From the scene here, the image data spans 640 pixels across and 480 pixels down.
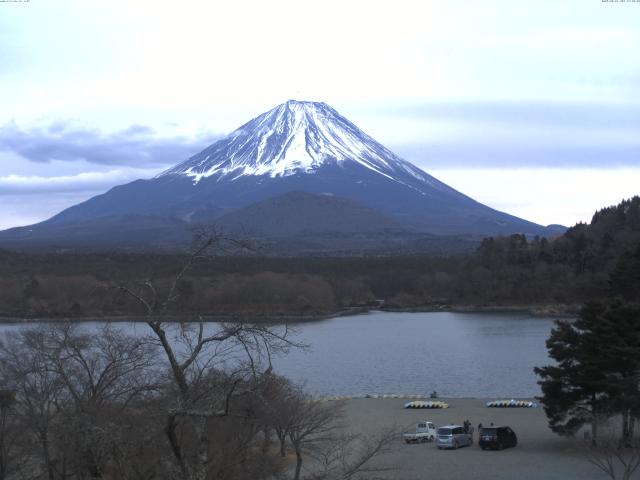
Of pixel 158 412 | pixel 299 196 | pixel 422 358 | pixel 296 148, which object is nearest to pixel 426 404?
pixel 422 358

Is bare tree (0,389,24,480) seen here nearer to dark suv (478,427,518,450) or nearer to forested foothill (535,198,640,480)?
forested foothill (535,198,640,480)

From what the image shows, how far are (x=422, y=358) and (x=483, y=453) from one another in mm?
16229

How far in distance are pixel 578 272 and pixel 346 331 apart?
75.8 ft

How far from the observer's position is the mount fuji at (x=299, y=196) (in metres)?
130

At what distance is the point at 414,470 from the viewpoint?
13.9 m

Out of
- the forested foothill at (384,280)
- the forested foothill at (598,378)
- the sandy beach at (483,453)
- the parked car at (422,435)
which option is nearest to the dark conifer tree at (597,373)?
the forested foothill at (598,378)

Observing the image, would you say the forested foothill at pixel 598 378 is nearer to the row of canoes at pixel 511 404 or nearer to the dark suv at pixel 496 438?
the dark suv at pixel 496 438

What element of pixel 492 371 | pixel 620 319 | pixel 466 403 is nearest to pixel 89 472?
pixel 620 319

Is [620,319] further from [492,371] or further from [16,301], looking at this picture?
[16,301]

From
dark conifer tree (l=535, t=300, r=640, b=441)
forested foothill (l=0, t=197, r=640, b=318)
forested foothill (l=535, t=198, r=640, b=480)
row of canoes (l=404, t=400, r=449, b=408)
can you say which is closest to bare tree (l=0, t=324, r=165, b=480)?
forested foothill (l=535, t=198, r=640, b=480)

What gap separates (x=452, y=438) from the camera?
1588 centimetres

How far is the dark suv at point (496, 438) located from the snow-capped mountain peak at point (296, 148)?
14471 centimetres

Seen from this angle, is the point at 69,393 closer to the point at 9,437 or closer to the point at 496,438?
the point at 9,437

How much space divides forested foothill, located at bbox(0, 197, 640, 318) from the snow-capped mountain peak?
89.9 m
